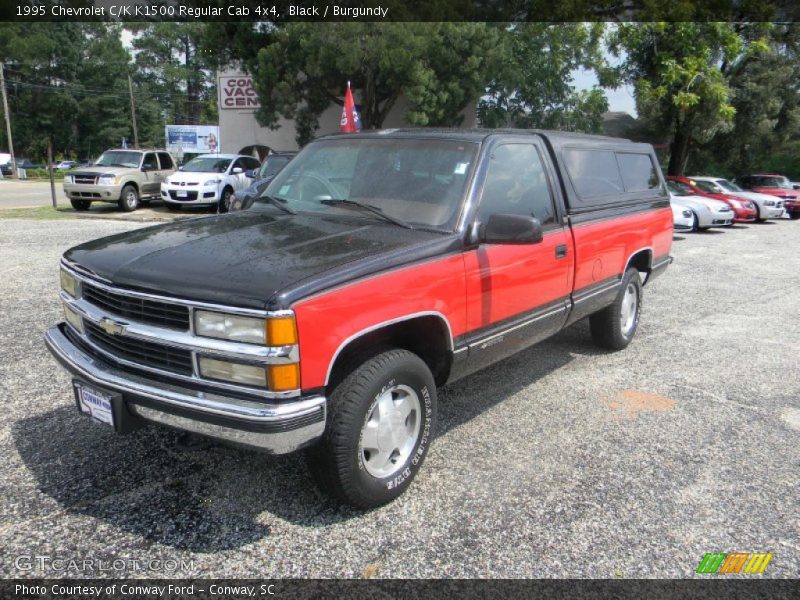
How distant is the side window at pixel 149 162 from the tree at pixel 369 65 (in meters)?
5.31

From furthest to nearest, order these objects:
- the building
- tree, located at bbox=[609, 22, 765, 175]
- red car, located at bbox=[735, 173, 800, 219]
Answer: the building → red car, located at bbox=[735, 173, 800, 219] → tree, located at bbox=[609, 22, 765, 175]

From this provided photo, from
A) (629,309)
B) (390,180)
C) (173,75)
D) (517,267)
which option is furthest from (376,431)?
(173,75)

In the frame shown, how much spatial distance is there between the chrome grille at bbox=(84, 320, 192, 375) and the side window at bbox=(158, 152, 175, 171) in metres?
17.5

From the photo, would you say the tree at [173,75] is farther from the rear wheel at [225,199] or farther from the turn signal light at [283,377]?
the turn signal light at [283,377]

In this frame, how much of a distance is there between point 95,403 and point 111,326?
374mm

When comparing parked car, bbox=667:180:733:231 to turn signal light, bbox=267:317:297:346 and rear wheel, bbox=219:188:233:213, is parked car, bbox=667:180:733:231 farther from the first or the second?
turn signal light, bbox=267:317:297:346

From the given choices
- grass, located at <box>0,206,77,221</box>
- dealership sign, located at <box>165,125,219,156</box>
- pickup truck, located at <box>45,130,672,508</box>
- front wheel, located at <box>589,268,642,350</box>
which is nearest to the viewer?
pickup truck, located at <box>45,130,672,508</box>

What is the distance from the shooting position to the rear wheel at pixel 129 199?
669 inches

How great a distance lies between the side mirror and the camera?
128 inches

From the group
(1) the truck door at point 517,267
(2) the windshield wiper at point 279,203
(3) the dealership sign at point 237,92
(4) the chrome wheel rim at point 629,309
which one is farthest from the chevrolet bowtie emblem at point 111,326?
A: (3) the dealership sign at point 237,92

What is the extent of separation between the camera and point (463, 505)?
3.15 m

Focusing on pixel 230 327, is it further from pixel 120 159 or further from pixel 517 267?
pixel 120 159

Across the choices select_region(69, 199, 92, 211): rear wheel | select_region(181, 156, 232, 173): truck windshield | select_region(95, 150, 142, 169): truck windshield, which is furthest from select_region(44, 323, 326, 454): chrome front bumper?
select_region(95, 150, 142, 169): truck windshield

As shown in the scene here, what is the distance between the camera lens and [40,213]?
54.0ft
